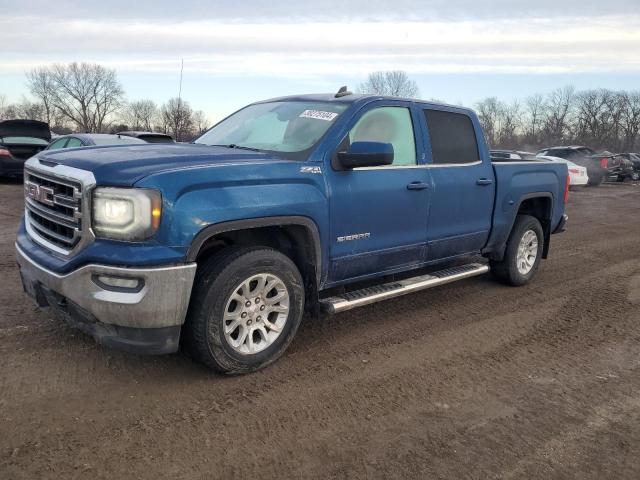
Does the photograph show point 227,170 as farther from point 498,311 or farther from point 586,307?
point 586,307

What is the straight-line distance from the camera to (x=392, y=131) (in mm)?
4750

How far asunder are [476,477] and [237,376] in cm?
171

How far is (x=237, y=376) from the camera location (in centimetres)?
377

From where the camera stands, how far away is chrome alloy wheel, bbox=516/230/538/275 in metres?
6.35

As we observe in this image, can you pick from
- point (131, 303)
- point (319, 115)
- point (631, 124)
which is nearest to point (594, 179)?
point (319, 115)

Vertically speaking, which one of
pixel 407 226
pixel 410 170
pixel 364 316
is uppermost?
pixel 410 170

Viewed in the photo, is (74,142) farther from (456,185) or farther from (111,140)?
(456,185)

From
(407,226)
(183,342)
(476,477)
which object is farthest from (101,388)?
(407,226)

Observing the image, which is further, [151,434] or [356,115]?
[356,115]

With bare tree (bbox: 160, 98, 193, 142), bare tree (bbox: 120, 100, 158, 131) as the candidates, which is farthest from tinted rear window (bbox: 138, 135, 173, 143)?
bare tree (bbox: 120, 100, 158, 131)

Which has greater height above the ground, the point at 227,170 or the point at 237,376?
the point at 227,170

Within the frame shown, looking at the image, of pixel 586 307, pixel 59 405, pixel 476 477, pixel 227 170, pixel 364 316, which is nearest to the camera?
pixel 476 477

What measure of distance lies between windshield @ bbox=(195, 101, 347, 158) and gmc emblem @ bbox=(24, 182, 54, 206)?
1.51 metres

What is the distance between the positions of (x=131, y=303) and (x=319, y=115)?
86.5 inches
